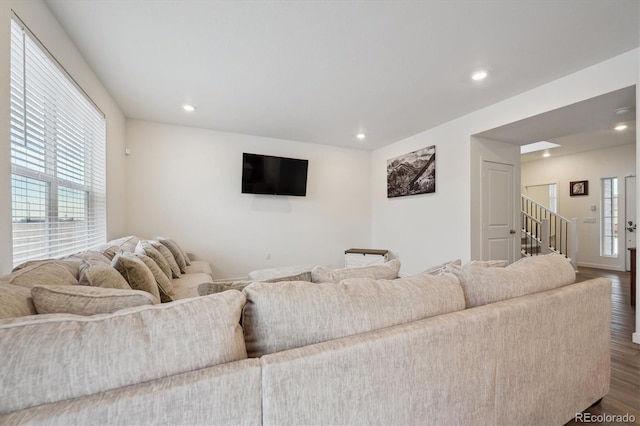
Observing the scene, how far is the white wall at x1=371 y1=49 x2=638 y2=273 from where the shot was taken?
2447 millimetres

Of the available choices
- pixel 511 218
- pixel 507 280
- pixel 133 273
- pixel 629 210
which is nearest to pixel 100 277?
pixel 133 273

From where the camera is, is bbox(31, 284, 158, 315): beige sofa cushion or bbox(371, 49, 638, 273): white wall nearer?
bbox(31, 284, 158, 315): beige sofa cushion

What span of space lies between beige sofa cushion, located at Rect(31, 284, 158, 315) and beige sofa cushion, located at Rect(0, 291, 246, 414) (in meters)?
0.15

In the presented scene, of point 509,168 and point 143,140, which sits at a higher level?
point 143,140

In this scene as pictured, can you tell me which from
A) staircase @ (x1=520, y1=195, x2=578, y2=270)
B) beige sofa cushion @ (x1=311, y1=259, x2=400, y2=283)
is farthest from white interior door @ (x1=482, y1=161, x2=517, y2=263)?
beige sofa cushion @ (x1=311, y1=259, x2=400, y2=283)

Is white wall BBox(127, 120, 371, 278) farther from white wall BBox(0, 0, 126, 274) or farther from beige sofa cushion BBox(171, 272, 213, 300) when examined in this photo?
beige sofa cushion BBox(171, 272, 213, 300)

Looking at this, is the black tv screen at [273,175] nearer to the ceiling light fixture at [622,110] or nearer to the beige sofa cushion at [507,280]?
the beige sofa cushion at [507,280]

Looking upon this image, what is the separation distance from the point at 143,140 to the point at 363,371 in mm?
4330

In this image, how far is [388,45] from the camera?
2127 mm

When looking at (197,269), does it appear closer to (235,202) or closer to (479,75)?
(235,202)

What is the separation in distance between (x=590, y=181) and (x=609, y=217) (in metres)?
0.81

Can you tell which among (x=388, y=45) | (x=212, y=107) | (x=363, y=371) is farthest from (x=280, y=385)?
(x=212, y=107)

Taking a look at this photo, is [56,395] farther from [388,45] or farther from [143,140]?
[143,140]

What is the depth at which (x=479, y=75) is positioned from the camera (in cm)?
257
